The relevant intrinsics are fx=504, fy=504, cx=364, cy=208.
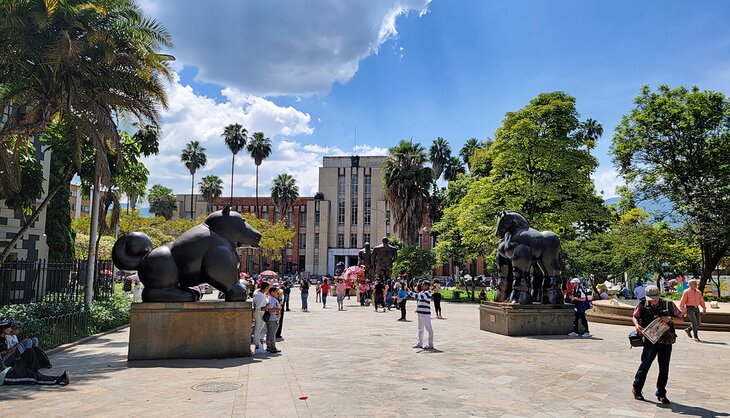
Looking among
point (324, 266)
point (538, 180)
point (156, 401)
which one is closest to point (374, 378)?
point (156, 401)

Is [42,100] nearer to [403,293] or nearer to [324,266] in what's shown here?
[403,293]

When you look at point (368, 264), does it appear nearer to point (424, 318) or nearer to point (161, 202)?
point (424, 318)

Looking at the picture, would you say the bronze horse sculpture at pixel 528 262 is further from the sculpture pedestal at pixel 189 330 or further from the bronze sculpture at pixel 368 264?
the bronze sculpture at pixel 368 264

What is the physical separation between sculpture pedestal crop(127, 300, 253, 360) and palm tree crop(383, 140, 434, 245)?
28.9m

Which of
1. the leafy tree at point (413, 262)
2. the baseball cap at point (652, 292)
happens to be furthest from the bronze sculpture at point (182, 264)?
the leafy tree at point (413, 262)

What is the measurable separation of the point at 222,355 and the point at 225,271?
1.67 m

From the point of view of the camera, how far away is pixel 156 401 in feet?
21.8

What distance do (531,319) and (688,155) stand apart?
1782 centimetres

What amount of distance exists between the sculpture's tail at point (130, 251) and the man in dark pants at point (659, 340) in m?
9.22

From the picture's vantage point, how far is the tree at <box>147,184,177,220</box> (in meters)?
71.3

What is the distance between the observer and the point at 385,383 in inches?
309

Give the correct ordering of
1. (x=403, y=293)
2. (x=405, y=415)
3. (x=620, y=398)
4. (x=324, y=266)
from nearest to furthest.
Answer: (x=405, y=415)
(x=620, y=398)
(x=403, y=293)
(x=324, y=266)

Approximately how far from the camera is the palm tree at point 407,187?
127ft

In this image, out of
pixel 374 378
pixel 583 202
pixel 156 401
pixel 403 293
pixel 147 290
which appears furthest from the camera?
pixel 583 202
